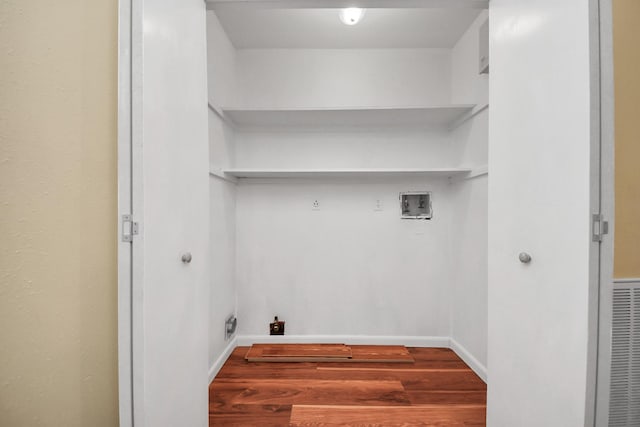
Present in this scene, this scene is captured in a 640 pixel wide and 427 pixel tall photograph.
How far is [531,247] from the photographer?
1.15 meters

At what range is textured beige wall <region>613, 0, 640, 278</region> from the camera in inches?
39.3

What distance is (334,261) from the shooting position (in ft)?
9.07

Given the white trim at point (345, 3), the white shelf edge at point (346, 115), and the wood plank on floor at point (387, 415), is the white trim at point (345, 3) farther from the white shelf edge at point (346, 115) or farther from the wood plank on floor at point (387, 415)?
the wood plank on floor at point (387, 415)

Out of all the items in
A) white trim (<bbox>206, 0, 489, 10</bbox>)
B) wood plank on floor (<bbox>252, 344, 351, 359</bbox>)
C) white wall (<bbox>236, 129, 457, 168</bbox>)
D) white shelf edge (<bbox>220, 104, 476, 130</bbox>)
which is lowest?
wood plank on floor (<bbox>252, 344, 351, 359</bbox>)

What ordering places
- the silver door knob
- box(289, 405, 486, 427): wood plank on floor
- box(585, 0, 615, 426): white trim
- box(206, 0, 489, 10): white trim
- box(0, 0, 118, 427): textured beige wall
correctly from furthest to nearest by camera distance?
box(289, 405, 486, 427): wood plank on floor → box(206, 0, 489, 10): white trim → the silver door knob → box(585, 0, 615, 426): white trim → box(0, 0, 118, 427): textured beige wall

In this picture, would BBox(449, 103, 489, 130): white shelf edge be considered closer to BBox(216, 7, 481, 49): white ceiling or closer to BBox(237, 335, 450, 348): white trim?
BBox(216, 7, 481, 49): white ceiling

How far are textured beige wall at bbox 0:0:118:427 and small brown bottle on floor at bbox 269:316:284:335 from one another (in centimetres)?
181

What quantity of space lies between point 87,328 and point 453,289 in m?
2.54

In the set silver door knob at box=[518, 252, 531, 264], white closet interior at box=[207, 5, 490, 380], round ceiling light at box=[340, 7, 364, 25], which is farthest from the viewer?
white closet interior at box=[207, 5, 490, 380]

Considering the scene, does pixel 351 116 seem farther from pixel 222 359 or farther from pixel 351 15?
pixel 222 359

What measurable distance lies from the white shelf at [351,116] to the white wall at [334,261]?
20.1 inches

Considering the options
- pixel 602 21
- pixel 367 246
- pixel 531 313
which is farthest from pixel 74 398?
pixel 367 246

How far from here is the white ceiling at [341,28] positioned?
7.25 feet

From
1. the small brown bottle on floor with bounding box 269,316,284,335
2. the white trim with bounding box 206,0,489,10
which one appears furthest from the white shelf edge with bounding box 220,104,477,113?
the small brown bottle on floor with bounding box 269,316,284,335
